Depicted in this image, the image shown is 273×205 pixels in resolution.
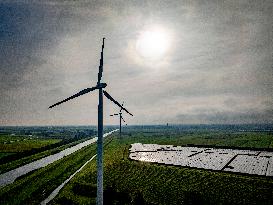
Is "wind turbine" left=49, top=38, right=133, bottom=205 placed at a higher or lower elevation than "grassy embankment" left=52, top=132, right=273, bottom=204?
higher

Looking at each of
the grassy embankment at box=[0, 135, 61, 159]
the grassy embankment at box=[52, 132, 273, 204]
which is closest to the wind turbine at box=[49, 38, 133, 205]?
the grassy embankment at box=[52, 132, 273, 204]

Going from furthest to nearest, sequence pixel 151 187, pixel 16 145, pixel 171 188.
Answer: pixel 16 145 < pixel 151 187 < pixel 171 188

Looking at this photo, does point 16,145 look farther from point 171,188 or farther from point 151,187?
point 171,188

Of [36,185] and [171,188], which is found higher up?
[171,188]

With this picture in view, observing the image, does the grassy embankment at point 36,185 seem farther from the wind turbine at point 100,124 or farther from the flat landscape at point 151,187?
the wind turbine at point 100,124

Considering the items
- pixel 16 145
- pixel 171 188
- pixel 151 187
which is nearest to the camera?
pixel 171 188

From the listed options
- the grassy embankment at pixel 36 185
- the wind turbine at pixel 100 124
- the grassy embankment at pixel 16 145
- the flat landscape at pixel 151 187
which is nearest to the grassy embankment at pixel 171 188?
the flat landscape at pixel 151 187

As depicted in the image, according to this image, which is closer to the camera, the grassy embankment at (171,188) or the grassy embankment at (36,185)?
the grassy embankment at (171,188)

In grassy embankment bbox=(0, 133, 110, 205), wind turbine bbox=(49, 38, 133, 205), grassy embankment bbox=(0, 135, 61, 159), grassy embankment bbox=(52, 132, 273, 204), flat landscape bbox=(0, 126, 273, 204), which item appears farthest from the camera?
grassy embankment bbox=(0, 135, 61, 159)

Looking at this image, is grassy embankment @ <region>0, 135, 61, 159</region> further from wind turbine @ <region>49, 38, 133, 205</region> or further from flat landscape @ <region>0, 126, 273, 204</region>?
wind turbine @ <region>49, 38, 133, 205</region>

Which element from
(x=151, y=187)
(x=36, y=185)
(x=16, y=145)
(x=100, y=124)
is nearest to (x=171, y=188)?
(x=151, y=187)

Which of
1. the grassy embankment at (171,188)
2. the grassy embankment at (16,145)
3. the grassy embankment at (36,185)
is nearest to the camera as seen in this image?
the grassy embankment at (171,188)

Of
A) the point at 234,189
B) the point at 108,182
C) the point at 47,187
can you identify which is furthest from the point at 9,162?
the point at 234,189

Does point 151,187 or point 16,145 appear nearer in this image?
point 151,187
